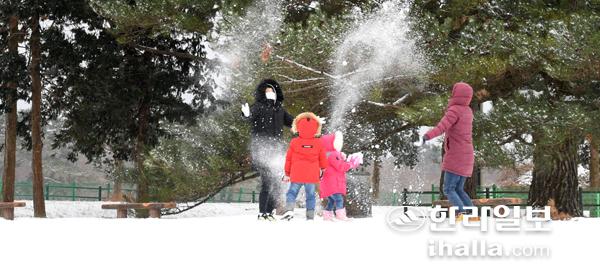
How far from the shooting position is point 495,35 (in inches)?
525

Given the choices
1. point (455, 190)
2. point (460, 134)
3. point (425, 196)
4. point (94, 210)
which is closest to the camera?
point (460, 134)

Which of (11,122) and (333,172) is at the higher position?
(11,122)

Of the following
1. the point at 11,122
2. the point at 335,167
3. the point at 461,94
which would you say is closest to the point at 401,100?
the point at 335,167

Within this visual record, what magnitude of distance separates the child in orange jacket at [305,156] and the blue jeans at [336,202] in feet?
1.83

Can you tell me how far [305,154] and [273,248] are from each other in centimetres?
226

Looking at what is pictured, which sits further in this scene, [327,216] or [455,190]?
[327,216]

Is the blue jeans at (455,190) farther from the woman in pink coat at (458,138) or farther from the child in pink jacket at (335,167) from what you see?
the child in pink jacket at (335,167)

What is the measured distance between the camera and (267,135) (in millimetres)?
9562

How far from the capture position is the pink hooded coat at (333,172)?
962cm

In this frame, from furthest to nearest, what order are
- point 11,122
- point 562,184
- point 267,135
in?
point 11,122
point 562,184
point 267,135

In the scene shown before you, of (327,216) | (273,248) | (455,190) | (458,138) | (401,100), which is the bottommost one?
(273,248)

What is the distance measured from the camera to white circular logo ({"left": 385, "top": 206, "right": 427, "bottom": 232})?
852cm

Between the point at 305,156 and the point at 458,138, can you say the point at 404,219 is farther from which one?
the point at 305,156

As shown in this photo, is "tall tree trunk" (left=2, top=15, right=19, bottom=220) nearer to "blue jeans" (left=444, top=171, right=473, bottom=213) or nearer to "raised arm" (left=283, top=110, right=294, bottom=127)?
"raised arm" (left=283, top=110, right=294, bottom=127)
